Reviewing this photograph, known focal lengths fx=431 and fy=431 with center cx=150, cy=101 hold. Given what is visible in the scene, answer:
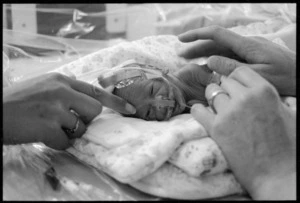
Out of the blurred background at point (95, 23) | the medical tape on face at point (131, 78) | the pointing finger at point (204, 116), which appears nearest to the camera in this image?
the pointing finger at point (204, 116)

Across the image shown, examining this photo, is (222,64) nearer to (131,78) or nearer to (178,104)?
(178,104)

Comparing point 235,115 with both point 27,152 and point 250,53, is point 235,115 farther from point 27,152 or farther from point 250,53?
point 27,152

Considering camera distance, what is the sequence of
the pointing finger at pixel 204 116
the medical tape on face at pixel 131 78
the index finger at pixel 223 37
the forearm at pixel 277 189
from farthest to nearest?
the index finger at pixel 223 37
the medical tape on face at pixel 131 78
the pointing finger at pixel 204 116
the forearm at pixel 277 189

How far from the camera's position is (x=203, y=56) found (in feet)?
5.42

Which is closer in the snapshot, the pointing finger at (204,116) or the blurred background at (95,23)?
the pointing finger at (204,116)

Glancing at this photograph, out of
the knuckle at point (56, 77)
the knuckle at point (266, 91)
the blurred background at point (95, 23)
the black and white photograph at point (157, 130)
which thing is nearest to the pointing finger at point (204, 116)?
the black and white photograph at point (157, 130)

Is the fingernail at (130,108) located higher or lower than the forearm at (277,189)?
higher

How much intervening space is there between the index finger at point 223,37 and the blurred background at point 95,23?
0.55 metres

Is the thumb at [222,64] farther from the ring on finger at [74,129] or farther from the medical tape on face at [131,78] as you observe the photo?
the ring on finger at [74,129]

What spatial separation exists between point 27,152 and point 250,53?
0.77 m

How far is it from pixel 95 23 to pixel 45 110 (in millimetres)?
1395

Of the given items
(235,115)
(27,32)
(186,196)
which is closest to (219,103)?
(235,115)

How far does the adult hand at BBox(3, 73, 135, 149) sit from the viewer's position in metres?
1.08

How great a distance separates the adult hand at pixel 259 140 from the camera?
991 mm
